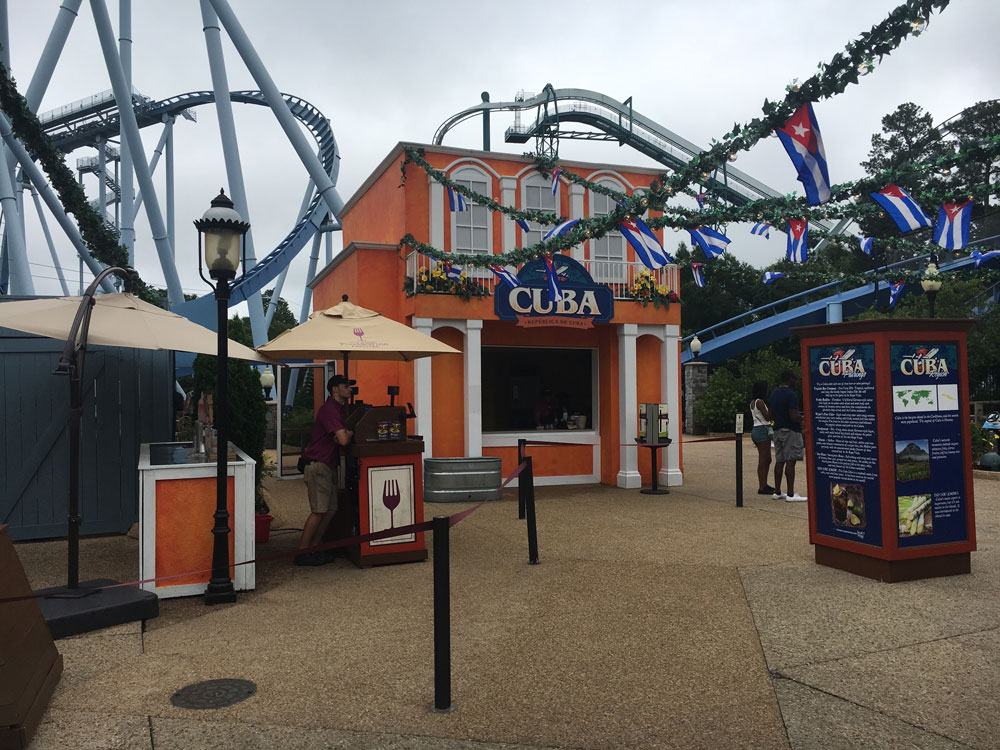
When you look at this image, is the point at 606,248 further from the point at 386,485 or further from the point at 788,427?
the point at 386,485

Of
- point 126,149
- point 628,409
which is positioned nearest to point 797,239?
point 628,409

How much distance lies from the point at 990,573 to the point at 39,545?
31.3 feet

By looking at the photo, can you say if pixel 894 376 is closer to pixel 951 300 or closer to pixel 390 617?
pixel 390 617

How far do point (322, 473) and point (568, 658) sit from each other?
3684 mm

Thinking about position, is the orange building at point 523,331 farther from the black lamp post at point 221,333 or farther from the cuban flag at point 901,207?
the black lamp post at point 221,333

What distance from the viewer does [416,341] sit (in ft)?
26.9

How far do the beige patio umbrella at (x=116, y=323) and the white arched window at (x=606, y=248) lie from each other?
825cm

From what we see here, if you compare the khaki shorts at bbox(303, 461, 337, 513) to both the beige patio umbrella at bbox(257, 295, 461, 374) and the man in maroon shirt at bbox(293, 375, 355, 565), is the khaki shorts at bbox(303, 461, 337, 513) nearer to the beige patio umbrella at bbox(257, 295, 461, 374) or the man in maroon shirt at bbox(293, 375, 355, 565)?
the man in maroon shirt at bbox(293, 375, 355, 565)

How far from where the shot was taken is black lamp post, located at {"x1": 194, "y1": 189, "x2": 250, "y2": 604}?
247 inches

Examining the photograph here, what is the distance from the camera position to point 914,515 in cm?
631

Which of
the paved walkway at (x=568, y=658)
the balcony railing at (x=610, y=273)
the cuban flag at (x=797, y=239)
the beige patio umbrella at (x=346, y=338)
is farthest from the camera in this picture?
the balcony railing at (x=610, y=273)

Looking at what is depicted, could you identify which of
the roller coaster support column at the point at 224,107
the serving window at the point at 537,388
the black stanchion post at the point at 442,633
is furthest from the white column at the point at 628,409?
the roller coaster support column at the point at 224,107

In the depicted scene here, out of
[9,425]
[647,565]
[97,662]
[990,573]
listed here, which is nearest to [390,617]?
[97,662]

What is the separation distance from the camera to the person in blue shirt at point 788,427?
11.0 meters
